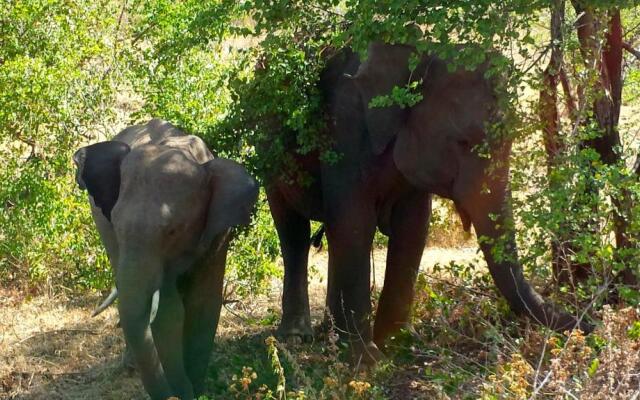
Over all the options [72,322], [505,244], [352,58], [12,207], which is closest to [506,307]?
[505,244]

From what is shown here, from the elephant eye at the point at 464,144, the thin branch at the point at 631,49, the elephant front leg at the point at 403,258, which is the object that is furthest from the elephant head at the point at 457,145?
the thin branch at the point at 631,49

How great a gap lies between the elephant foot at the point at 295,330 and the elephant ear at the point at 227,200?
2.15 m

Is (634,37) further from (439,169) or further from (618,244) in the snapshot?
(439,169)

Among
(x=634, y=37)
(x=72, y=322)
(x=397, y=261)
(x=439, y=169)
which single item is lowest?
(x=72, y=322)

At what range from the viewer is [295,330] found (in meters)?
9.11

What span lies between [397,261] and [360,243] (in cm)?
59

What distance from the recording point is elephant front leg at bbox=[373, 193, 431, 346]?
8.55 m

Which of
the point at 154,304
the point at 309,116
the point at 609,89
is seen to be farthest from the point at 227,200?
the point at 609,89

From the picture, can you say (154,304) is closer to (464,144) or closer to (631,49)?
(464,144)

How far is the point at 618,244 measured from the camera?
836 centimetres

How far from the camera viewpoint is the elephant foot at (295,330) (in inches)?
356

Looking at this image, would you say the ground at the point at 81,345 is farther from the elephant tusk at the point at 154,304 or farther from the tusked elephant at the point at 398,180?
the elephant tusk at the point at 154,304

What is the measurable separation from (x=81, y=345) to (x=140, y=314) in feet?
8.63

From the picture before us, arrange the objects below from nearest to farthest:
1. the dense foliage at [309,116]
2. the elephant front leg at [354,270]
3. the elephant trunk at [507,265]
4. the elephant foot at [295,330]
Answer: the dense foliage at [309,116]
the elephant trunk at [507,265]
the elephant front leg at [354,270]
the elephant foot at [295,330]
